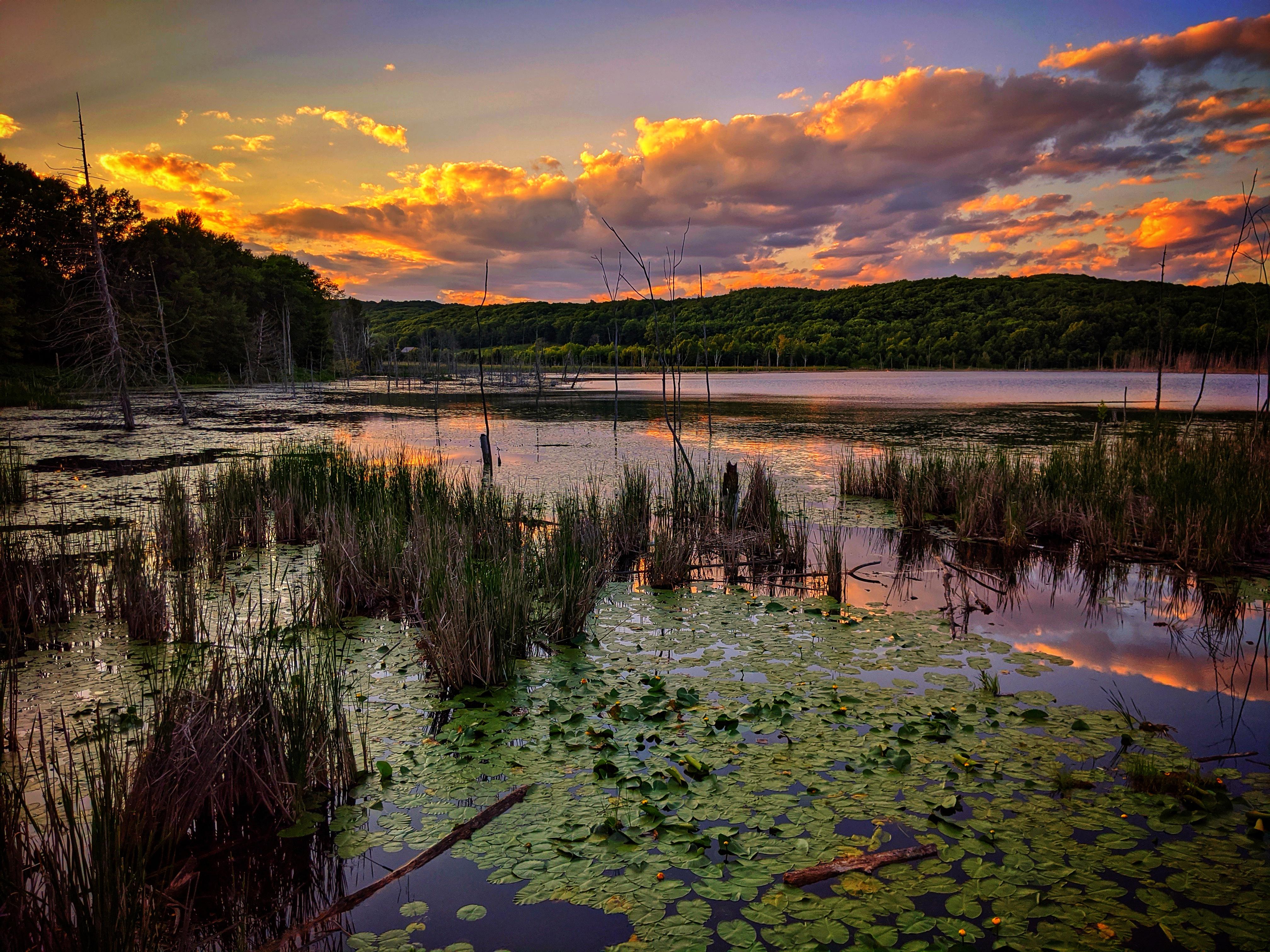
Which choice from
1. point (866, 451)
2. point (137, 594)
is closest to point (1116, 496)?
point (866, 451)

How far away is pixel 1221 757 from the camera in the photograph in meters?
3.56

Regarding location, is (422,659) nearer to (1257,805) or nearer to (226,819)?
(226,819)

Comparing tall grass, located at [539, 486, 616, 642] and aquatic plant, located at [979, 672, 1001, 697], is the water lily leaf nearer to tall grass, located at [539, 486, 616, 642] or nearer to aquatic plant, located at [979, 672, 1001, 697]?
aquatic plant, located at [979, 672, 1001, 697]

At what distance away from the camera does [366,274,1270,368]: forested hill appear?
57312 mm

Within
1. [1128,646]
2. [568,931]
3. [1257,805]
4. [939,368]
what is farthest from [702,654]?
[939,368]

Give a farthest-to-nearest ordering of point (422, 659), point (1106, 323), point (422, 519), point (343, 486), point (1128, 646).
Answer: point (1106, 323) < point (343, 486) < point (422, 519) < point (1128, 646) < point (422, 659)

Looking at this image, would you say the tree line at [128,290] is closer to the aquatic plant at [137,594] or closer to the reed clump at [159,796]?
the aquatic plant at [137,594]

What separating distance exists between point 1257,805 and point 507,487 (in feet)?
33.0

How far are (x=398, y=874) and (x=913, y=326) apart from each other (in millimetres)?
86894

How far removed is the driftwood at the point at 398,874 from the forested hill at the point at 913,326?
4149 centimetres

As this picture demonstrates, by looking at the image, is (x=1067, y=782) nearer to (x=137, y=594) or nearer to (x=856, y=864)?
(x=856, y=864)

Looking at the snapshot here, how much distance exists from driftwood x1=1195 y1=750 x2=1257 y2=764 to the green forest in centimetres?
540

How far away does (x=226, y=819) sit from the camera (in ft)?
9.82

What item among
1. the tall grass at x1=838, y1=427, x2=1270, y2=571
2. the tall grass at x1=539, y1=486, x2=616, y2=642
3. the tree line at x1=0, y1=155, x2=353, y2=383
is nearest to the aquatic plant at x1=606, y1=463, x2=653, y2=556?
the tall grass at x1=539, y1=486, x2=616, y2=642
